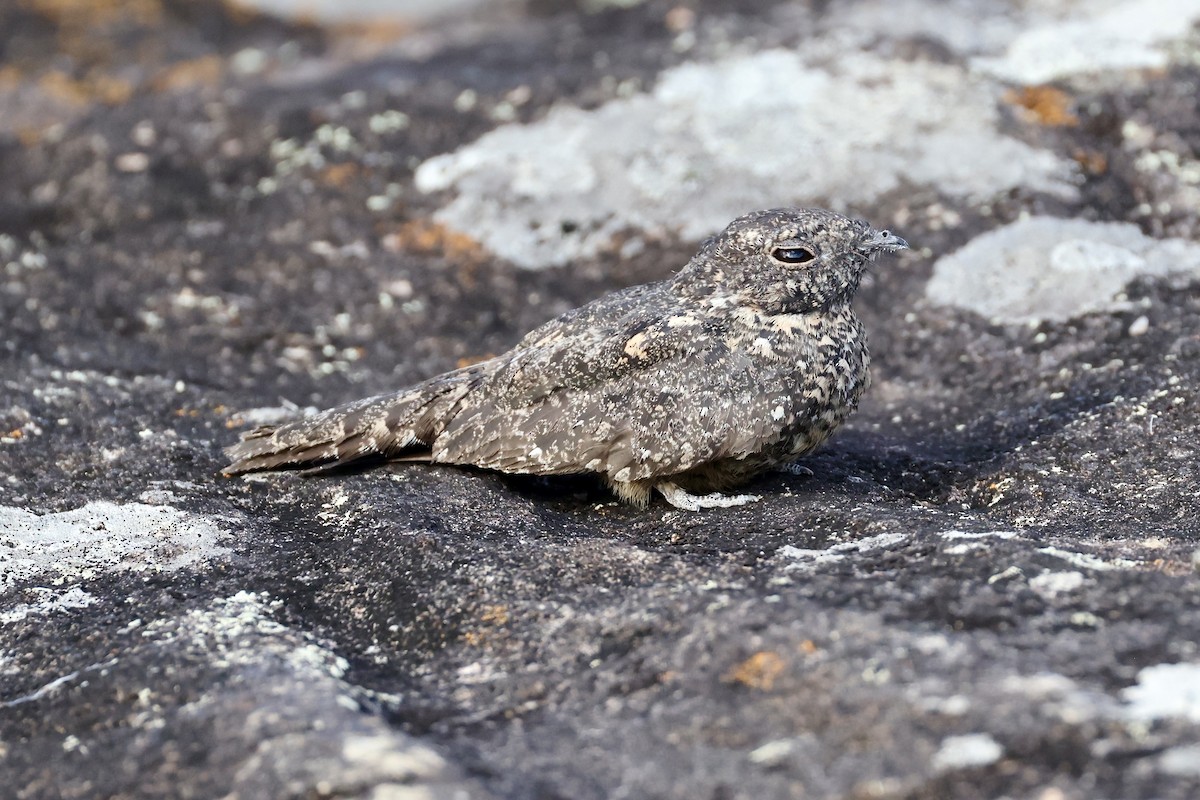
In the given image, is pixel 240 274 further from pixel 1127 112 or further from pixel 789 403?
pixel 1127 112

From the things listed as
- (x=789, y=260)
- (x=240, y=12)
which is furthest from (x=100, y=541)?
(x=240, y=12)

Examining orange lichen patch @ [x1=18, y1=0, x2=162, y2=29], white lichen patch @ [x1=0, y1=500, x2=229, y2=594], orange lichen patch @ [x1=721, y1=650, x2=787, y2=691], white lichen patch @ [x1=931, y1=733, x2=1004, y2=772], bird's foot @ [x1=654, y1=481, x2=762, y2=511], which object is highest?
orange lichen patch @ [x1=18, y1=0, x2=162, y2=29]

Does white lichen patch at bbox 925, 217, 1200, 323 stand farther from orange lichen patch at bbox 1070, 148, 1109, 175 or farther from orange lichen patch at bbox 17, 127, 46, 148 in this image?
orange lichen patch at bbox 17, 127, 46, 148

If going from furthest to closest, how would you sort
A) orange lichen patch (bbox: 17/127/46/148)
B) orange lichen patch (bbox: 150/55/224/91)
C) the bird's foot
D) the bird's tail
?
1. orange lichen patch (bbox: 150/55/224/91)
2. orange lichen patch (bbox: 17/127/46/148)
3. the bird's tail
4. the bird's foot

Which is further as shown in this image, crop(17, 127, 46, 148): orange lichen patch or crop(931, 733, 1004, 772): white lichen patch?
crop(17, 127, 46, 148): orange lichen patch

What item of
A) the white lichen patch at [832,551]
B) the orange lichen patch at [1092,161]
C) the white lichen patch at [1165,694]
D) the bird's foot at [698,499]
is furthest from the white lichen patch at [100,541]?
the orange lichen patch at [1092,161]

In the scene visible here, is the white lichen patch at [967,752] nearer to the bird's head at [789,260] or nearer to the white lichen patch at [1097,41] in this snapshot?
the bird's head at [789,260]

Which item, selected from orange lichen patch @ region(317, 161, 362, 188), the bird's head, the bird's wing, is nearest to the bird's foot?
the bird's wing

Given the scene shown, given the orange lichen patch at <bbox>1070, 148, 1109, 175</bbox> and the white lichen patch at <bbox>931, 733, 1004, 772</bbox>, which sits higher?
the orange lichen patch at <bbox>1070, 148, 1109, 175</bbox>
